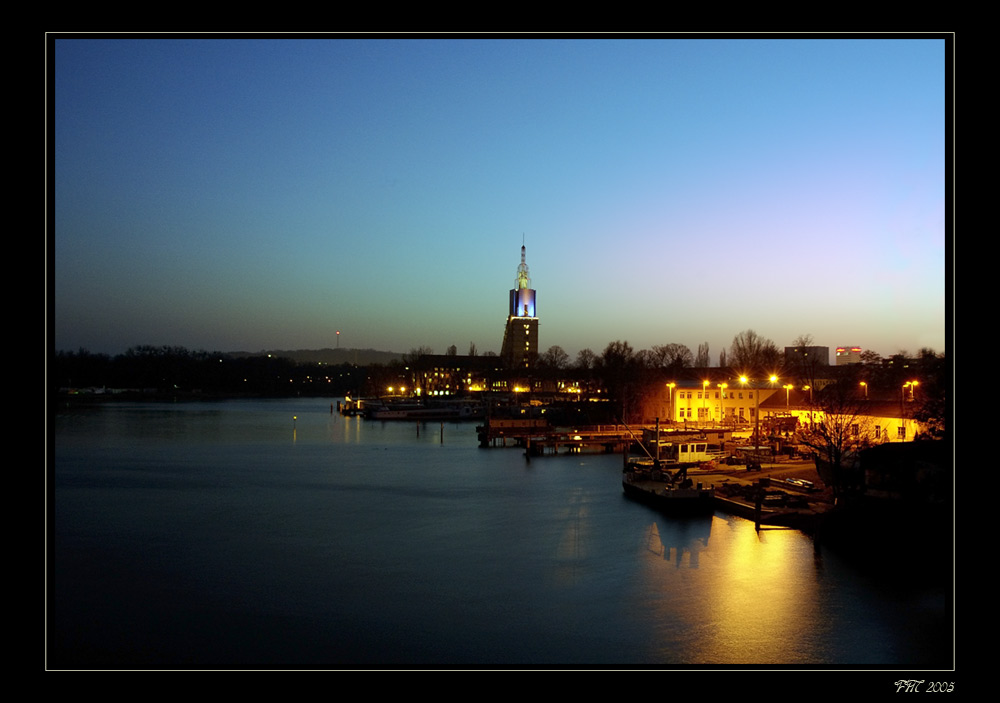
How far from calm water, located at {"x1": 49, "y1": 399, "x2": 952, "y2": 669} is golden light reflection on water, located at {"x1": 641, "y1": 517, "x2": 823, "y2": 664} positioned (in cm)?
2

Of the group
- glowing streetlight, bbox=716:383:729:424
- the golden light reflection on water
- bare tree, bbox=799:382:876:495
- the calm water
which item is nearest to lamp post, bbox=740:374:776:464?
glowing streetlight, bbox=716:383:729:424

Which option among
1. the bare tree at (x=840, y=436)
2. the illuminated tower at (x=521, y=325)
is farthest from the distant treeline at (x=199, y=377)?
the bare tree at (x=840, y=436)

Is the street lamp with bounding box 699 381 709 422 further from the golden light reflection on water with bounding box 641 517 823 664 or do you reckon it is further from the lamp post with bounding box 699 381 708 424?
the golden light reflection on water with bounding box 641 517 823 664

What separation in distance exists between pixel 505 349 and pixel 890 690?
53487mm

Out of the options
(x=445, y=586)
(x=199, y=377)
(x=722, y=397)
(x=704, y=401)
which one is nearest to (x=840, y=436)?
(x=445, y=586)

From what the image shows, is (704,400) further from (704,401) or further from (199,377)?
(199,377)

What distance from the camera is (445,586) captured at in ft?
19.4

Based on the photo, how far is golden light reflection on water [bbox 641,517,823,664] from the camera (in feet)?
15.4

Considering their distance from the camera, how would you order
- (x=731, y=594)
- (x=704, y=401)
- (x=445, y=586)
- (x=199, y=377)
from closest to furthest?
(x=731, y=594) < (x=445, y=586) < (x=704, y=401) < (x=199, y=377)

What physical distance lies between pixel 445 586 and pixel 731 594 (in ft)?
7.51

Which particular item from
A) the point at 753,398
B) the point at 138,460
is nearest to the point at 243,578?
the point at 138,460

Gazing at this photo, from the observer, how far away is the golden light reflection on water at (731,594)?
4.69 m

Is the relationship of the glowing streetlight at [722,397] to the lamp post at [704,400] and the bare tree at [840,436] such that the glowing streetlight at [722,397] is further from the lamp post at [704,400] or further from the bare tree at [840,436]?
the bare tree at [840,436]

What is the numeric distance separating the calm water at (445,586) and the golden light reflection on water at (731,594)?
0.07 feet
